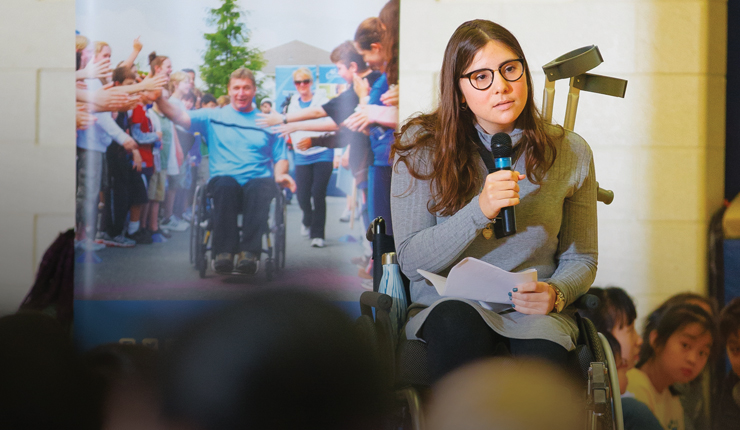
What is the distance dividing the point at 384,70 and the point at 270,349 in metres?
2.32

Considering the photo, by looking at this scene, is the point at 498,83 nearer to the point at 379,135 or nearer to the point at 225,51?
the point at 379,135

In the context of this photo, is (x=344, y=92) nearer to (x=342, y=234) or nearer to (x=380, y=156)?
(x=380, y=156)

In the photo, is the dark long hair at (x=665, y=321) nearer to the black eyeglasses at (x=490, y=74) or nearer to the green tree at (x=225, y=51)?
the black eyeglasses at (x=490, y=74)

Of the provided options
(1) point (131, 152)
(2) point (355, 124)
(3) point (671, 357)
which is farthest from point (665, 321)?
(1) point (131, 152)

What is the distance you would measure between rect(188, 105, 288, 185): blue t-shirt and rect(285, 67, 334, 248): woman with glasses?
100 millimetres

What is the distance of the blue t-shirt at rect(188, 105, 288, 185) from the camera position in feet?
8.67

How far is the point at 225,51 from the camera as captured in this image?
2607 millimetres

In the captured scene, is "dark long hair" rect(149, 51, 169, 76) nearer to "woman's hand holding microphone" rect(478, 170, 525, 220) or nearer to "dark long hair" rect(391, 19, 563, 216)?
"dark long hair" rect(391, 19, 563, 216)

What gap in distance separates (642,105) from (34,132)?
9.03ft

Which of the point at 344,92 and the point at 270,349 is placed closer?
the point at 270,349

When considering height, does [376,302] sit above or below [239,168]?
below

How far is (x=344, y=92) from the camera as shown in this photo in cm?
262

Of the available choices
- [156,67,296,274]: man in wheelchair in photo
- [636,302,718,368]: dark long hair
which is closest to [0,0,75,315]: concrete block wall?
→ [156,67,296,274]: man in wheelchair in photo

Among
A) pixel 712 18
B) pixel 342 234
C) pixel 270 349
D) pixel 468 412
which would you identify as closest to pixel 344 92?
pixel 342 234
